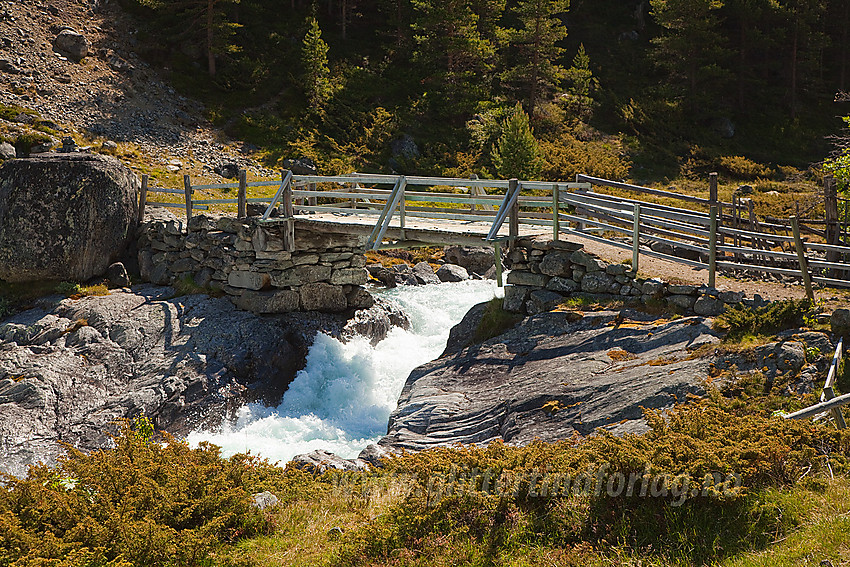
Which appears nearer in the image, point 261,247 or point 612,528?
point 612,528

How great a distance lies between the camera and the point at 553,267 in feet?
41.3

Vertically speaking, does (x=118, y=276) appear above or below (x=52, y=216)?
below

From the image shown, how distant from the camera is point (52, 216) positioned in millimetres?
17312

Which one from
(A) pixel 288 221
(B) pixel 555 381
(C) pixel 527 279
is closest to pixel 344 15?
(A) pixel 288 221

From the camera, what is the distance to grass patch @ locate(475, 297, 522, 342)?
12.9 meters

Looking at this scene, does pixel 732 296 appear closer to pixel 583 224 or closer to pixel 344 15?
pixel 583 224

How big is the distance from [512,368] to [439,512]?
5.39 metres

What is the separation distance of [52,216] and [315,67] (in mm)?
21301

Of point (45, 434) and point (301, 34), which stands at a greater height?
point (301, 34)

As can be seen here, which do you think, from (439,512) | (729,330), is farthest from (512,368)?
(439,512)

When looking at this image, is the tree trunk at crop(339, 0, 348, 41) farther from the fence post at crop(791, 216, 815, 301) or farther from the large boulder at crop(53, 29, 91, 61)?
the fence post at crop(791, 216, 815, 301)

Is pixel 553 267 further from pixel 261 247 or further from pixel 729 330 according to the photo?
pixel 261 247

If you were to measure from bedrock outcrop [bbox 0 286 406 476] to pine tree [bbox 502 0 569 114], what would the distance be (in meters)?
24.5

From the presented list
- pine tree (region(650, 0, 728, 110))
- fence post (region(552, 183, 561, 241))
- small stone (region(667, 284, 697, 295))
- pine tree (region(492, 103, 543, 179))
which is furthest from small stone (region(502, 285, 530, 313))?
pine tree (region(650, 0, 728, 110))
